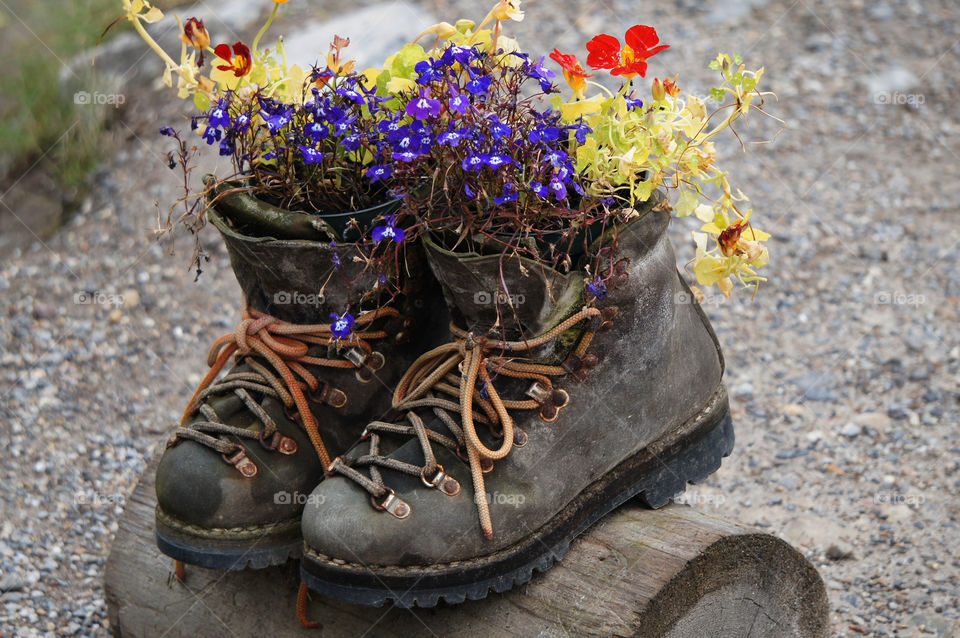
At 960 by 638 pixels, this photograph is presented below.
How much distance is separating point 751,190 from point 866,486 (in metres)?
1.70

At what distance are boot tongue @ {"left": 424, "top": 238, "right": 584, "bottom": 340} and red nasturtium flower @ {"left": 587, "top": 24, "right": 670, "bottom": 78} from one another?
1.07 ft

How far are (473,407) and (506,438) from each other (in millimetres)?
86

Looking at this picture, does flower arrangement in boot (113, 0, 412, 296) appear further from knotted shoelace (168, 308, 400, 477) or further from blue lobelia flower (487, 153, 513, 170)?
blue lobelia flower (487, 153, 513, 170)

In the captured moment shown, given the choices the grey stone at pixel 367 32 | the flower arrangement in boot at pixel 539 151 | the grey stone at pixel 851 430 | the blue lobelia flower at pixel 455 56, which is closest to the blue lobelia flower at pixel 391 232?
the flower arrangement in boot at pixel 539 151

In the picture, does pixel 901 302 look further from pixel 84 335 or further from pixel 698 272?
pixel 84 335

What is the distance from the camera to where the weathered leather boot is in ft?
5.27

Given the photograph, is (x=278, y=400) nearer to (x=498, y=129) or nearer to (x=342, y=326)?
(x=342, y=326)

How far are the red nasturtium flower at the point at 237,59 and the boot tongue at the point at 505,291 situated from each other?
1.60 ft

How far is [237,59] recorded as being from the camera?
174 cm

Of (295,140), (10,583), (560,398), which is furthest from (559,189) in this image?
(10,583)

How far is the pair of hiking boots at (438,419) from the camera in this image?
161 centimetres

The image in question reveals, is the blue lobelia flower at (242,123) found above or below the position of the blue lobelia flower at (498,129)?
Answer: above

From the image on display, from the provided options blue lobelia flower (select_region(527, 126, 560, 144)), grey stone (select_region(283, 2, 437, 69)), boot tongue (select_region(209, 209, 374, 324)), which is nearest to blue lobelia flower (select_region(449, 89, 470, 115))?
blue lobelia flower (select_region(527, 126, 560, 144))

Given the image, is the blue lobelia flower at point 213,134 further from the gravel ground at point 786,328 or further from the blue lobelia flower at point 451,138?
the gravel ground at point 786,328
